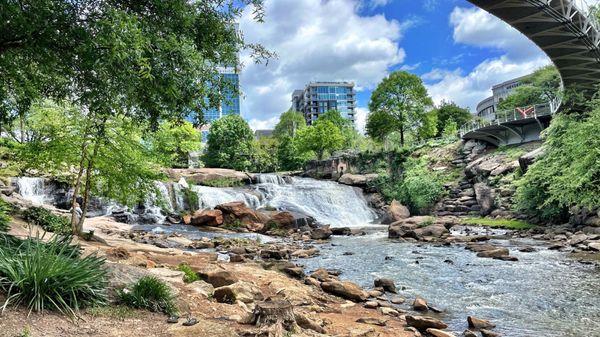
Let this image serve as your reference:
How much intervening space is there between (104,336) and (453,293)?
905 cm

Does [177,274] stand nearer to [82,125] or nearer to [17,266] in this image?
[17,266]

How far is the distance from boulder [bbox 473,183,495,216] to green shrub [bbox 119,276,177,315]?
99.6 feet

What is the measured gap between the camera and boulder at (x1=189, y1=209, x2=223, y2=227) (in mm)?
28469

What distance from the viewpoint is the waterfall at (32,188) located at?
28.6 meters

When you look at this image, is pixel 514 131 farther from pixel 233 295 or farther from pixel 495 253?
pixel 233 295

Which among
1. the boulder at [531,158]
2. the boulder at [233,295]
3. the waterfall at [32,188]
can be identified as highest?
the boulder at [531,158]

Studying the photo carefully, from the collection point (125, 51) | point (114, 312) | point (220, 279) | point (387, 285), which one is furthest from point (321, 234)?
point (125, 51)

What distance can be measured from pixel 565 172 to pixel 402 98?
1317 inches

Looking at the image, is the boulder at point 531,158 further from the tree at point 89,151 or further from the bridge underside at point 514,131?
the tree at point 89,151

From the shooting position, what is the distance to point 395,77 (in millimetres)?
53812

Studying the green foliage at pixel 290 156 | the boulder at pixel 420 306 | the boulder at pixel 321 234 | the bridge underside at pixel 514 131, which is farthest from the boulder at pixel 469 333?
the green foliage at pixel 290 156

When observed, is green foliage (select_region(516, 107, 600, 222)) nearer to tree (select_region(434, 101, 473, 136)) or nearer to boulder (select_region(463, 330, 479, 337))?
boulder (select_region(463, 330, 479, 337))

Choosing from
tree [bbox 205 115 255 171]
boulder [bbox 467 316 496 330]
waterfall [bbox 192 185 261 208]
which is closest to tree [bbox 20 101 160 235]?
boulder [bbox 467 316 496 330]

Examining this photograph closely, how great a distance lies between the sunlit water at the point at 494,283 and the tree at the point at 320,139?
4359 centimetres
